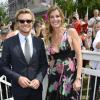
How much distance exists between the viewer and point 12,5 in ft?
330

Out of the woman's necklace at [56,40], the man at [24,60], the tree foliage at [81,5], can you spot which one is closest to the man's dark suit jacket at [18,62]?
the man at [24,60]

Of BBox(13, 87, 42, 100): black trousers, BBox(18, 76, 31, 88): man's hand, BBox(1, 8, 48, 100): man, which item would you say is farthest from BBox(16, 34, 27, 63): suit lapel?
BBox(13, 87, 42, 100): black trousers

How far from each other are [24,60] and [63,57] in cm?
54

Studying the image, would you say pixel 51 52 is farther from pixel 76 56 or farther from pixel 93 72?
pixel 93 72

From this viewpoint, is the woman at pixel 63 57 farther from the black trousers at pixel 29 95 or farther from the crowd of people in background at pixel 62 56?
the black trousers at pixel 29 95

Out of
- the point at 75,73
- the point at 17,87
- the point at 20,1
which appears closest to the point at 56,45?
the point at 75,73

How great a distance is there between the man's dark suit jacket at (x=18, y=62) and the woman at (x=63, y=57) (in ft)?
0.78

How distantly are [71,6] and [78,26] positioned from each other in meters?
45.3

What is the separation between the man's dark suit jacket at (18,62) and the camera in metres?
4.48

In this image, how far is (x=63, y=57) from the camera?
4.72 meters

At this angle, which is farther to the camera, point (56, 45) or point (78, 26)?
point (78, 26)

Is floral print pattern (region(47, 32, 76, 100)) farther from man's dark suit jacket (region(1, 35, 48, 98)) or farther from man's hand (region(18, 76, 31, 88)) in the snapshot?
man's hand (region(18, 76, 31, 88))

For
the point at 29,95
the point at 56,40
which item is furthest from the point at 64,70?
the point at 29,95

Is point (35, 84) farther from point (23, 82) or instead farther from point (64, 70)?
point (64, 70)
